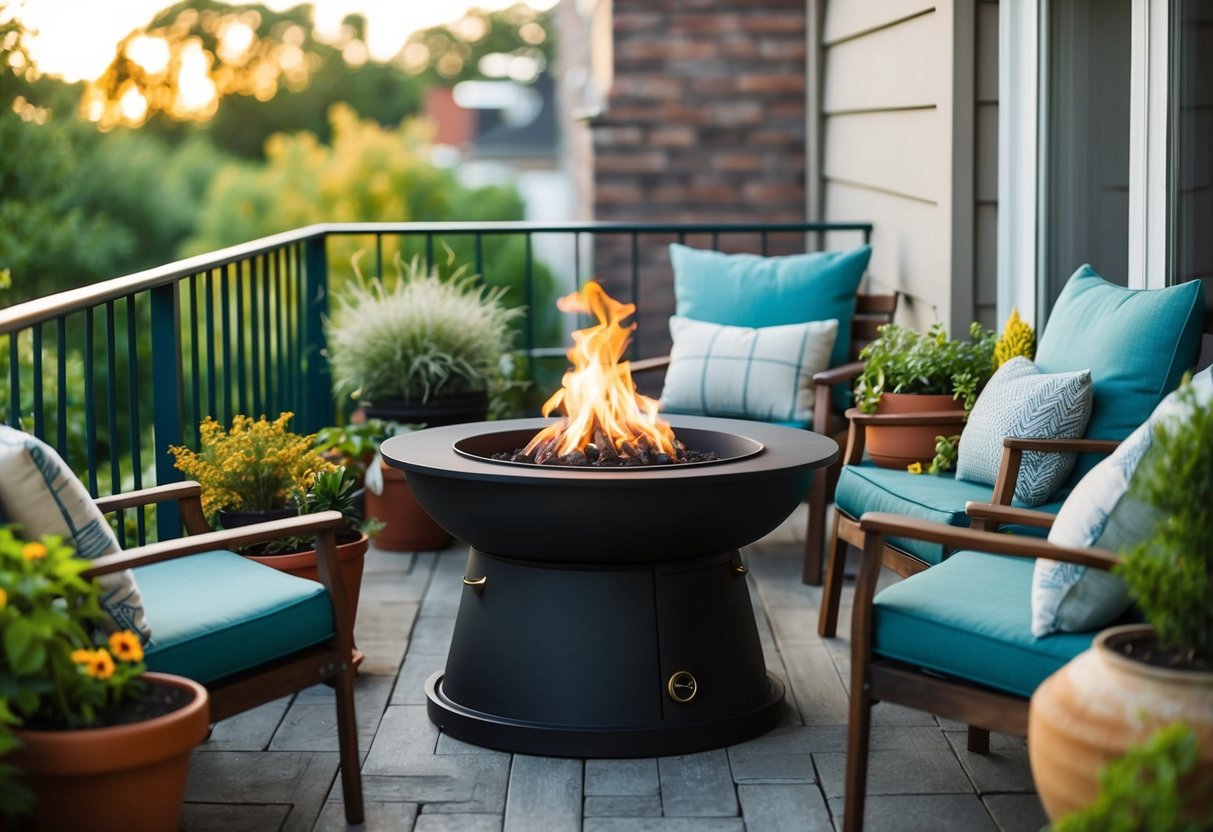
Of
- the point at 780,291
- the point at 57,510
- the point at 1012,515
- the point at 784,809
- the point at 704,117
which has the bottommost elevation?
the point at 784,809

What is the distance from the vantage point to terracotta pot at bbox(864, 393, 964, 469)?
3.43m

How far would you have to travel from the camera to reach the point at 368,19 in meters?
42.8

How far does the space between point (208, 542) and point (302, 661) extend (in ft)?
0.91

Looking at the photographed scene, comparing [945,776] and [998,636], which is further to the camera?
[945,776]

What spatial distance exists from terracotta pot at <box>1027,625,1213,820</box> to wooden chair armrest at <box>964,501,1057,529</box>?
633mm

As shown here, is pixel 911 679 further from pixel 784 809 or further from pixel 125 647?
pixel 125 647

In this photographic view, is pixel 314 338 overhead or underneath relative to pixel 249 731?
overhead

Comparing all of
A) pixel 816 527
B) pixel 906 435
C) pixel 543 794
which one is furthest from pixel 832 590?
pixel 543 794

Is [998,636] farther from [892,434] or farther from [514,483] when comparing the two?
[892,434]

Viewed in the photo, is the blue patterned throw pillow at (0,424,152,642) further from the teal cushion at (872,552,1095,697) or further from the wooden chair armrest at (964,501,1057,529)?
the wooden chair armrest at (964,501,1057,529)

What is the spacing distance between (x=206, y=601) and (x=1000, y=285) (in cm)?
262

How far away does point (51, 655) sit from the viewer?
1.96 metres

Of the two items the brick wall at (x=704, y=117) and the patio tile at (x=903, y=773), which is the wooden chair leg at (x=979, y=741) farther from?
the brick wall at (x=704, y=117)

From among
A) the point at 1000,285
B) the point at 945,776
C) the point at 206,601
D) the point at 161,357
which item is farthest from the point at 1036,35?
the point at 206,601
